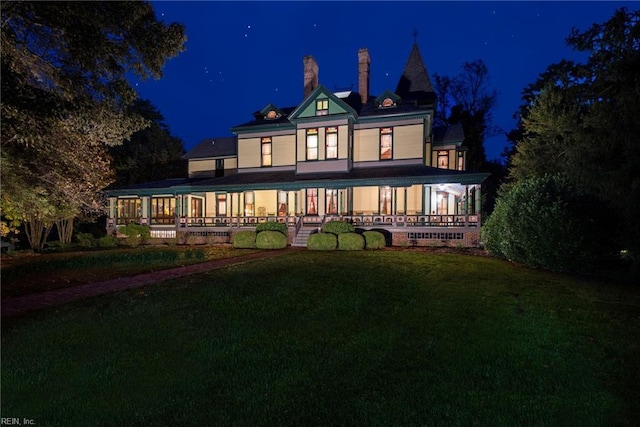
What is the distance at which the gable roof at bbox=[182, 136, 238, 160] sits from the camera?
108ft

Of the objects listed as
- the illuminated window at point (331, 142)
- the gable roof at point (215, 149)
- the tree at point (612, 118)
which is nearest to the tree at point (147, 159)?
the gable roof at point (215, 149)

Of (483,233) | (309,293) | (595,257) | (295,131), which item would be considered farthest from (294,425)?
(295,131)

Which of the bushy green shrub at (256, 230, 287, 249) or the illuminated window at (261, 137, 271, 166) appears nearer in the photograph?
the bushy green shrub at (256, 230, 287, 249)

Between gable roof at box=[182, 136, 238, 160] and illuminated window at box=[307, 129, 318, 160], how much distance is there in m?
7.52

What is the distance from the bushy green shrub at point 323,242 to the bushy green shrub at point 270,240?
78.8 inches

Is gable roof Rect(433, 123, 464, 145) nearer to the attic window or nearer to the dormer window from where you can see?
the attic window

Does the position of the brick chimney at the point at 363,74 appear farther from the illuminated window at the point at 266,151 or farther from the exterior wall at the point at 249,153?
the exterior wall at the point at 249,153

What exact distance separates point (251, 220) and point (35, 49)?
17.8 meters

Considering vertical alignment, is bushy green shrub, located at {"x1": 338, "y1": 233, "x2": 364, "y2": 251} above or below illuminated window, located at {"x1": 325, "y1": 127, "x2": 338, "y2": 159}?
below

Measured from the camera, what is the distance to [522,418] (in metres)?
4.19

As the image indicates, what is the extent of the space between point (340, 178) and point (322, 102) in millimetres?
5928

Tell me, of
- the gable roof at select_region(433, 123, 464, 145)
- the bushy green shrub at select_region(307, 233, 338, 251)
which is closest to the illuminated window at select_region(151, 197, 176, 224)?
the bushy green shrub at select_region(307, 233, 338, 251)

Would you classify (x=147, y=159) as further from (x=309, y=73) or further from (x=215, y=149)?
(x=309, y=73)

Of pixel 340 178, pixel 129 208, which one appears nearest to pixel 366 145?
pixel 340 178
